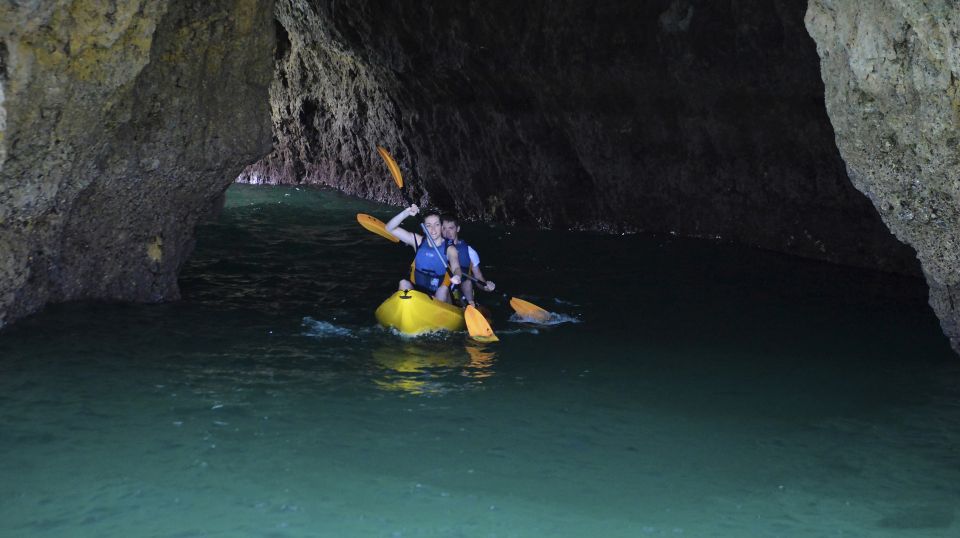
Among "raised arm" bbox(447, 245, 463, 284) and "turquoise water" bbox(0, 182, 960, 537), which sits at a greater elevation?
"raised arm" bbox(447, 245, 463, 284)

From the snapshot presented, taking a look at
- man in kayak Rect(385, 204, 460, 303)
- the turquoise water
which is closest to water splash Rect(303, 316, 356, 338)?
the turquoise water

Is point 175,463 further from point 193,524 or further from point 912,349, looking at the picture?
point 912,349

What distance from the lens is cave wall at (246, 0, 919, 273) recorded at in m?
11.0

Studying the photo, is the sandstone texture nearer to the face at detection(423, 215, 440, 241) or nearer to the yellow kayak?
the yellow kayak

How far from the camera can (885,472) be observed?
5402mm

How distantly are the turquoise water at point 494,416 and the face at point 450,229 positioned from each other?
2.46 feet

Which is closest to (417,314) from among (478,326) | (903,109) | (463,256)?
(478,326)

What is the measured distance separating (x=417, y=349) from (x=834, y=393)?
2825 mm

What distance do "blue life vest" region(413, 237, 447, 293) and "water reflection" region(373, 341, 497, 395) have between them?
105cm

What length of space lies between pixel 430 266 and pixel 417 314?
3.10 feet

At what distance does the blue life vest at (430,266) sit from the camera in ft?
29.5

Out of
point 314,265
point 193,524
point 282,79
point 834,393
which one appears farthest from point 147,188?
point 282,79

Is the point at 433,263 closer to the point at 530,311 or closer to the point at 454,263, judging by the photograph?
the point at 454,263

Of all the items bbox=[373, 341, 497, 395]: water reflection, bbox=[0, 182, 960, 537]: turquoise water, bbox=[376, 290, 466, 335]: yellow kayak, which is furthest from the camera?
bbox=[376, 290, 466, 335]: yellow kayak
